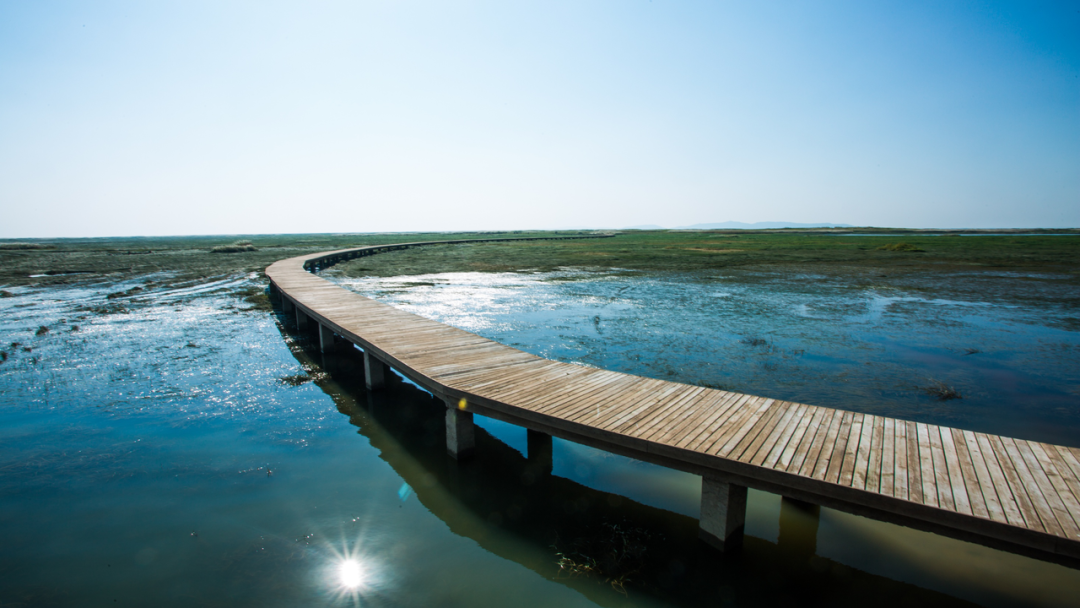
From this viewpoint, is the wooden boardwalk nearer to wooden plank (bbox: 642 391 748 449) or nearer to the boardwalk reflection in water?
wooden plank (bbox: 642 391 748 449)

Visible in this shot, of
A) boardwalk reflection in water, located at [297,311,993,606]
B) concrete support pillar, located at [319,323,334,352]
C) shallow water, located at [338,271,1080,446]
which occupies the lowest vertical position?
boardwalk reflection in water, located at [297,311,993,606]

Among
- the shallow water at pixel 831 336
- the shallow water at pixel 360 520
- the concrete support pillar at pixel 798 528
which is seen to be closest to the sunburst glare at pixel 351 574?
the shallow water at pixel 360 520

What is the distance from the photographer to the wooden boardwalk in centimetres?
323

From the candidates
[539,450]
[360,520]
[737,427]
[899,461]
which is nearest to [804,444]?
[737,427]

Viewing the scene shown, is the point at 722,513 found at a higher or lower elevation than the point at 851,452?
lower

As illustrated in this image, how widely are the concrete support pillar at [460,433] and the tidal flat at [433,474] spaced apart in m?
0.23

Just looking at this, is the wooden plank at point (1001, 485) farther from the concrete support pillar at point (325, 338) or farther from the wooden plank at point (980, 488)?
the concrete support pillar at point (325, 338)

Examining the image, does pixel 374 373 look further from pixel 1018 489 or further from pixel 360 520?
pixel 1018 489

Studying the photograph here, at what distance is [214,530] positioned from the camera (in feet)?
15.5

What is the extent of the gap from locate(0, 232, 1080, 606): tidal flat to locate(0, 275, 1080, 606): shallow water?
0.02 meters

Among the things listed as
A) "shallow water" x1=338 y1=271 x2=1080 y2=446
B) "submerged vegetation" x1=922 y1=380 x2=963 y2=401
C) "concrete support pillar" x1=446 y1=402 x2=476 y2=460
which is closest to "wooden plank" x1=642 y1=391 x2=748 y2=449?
"concrete support pillar" x1=446 y1=402 x2=476 y2=460

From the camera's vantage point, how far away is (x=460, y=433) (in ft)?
Result: 20.0

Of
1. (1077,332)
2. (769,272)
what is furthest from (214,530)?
(769,272)

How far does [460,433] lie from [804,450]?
376 centimetres
